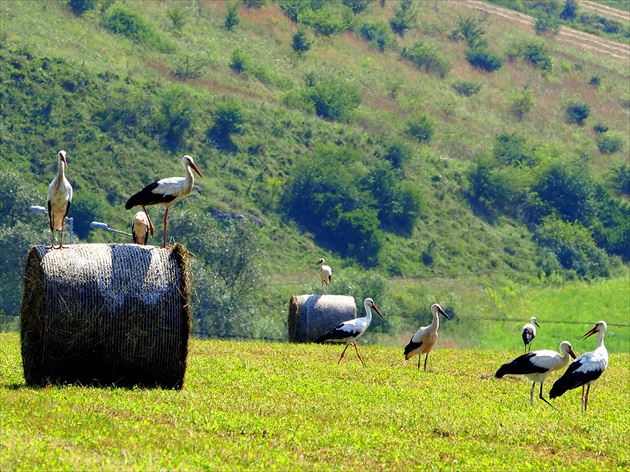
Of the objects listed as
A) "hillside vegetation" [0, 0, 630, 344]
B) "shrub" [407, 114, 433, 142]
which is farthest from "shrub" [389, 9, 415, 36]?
"shrub" [407, 114, 433, 142]

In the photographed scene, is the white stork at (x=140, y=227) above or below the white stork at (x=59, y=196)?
below

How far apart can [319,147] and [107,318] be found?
84.5 meters

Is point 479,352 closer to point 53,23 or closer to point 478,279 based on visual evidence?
point 478,279

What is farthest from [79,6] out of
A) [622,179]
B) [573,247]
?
[622,179]

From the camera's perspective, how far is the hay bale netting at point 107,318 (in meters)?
17.6

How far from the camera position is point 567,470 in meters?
14.4

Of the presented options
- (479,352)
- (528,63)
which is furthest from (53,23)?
(479,352)

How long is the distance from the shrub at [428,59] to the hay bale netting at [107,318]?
108047mm

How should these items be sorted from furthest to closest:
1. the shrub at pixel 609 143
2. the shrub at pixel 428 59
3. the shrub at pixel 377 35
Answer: the shrub at pixel 377 35 → the shrub at pixel 428 59 → the shrub at pixel 609 143

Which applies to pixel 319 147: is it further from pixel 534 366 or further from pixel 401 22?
pixel 534 366

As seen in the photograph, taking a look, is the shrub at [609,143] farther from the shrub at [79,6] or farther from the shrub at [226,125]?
the shrub at [79,6]

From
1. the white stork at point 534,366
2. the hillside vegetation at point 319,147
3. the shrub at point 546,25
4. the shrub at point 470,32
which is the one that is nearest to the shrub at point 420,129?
the hillside vegetation at point 319,147

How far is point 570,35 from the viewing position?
144 metres

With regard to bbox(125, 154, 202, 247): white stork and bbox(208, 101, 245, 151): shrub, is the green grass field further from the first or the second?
bbox(208, 101, 245, 151): shrub
